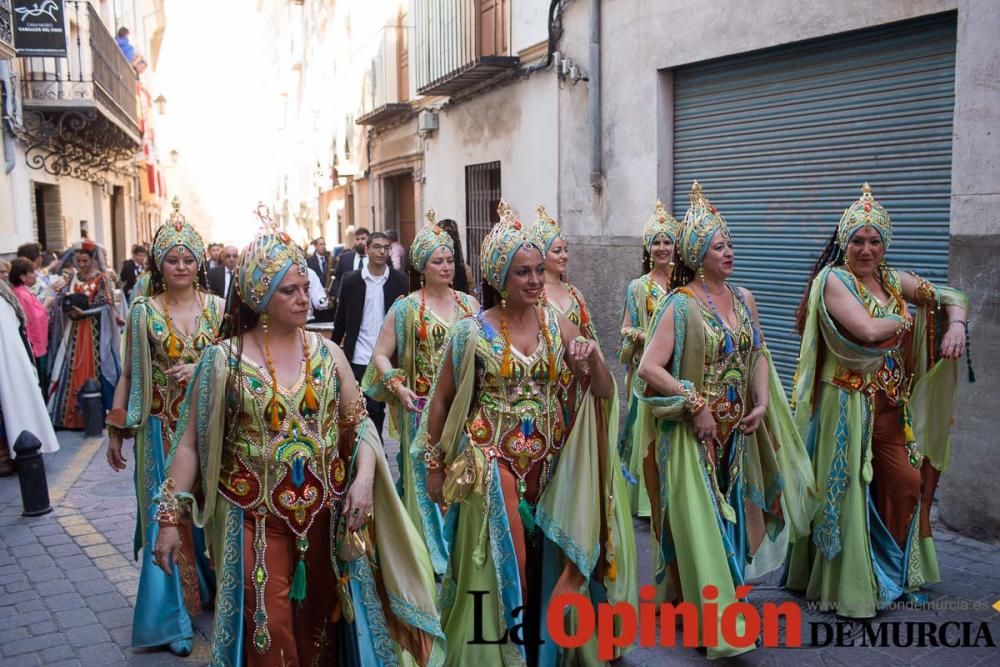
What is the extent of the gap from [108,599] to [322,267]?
557 inches

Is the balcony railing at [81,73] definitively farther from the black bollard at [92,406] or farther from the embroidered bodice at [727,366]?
the embroidered bodice at [727,366]

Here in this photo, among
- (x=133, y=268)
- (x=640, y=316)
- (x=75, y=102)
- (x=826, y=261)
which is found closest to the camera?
(x=826, y=261)

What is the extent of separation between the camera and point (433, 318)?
20.3ft

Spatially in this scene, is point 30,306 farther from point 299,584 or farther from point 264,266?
point 299,584

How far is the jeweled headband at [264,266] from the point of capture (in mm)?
3686

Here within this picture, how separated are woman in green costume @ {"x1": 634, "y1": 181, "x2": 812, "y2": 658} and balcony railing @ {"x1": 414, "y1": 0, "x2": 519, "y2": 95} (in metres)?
8.51

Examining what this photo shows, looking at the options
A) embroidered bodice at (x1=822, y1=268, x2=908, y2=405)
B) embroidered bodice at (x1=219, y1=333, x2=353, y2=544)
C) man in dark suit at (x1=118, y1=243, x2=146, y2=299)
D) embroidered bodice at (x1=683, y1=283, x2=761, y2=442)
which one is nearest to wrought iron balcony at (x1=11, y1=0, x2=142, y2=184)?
man in dark suit at (x1=118, y1=243, x2=146, y2=299)

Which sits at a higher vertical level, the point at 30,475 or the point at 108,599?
the point at 30,475

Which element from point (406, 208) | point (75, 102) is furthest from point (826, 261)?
point (406, 208)

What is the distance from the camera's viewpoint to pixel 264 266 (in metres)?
3.68

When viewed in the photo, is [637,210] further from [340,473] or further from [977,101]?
[340,473]

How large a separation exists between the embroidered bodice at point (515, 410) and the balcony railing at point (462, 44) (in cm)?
911

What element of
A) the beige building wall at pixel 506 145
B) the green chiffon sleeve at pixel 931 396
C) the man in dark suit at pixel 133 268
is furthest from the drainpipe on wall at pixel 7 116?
the green chiffon sleeve at pixel 931 396

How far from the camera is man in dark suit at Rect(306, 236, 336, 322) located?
54.3 feet
